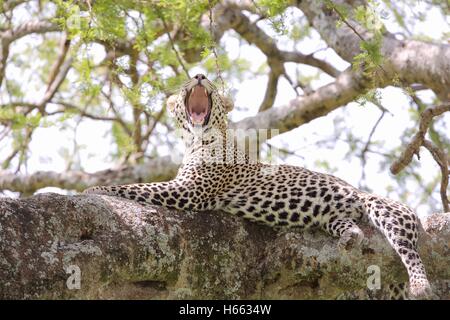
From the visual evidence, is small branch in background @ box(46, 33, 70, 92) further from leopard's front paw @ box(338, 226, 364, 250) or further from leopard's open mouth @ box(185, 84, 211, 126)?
leopard's front paw @ box(338, 226, 364, 250)

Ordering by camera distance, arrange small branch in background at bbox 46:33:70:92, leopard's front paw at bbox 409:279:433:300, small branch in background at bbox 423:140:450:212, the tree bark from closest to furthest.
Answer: the tree bark → leopard's front paw at bbox 409:279:433:300 → small branch in background at bbox 423:140:450:212 → small branch in background at bbox 46:33:70:92

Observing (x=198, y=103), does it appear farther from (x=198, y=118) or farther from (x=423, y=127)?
(x=423, y=127)

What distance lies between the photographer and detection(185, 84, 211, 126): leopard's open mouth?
28.5 ft

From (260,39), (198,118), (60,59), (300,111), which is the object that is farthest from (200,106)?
(60,59)

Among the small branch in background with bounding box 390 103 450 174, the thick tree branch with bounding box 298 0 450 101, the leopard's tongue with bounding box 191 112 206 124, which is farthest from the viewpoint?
the thick tree branch with bounding box 298 0 450 101

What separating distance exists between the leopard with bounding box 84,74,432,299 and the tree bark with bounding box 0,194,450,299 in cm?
14

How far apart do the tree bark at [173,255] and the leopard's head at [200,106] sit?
2055 millimetres

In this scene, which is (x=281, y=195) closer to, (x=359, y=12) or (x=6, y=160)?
(x=359, y=12)

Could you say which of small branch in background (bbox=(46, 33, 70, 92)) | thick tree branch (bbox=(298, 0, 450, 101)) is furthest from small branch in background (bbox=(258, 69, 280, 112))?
small branch in background (bbox=(46, 33, 70, 92))

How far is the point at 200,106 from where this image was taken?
883 centimetres

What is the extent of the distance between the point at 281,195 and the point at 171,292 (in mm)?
1569

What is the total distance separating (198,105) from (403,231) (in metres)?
3.14

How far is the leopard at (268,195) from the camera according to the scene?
21.3 feet

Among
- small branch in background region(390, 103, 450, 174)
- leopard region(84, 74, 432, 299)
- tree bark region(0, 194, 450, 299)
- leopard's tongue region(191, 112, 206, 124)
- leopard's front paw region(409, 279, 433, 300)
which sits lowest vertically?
leopard's front paw region(409, 279, 433, 300)
